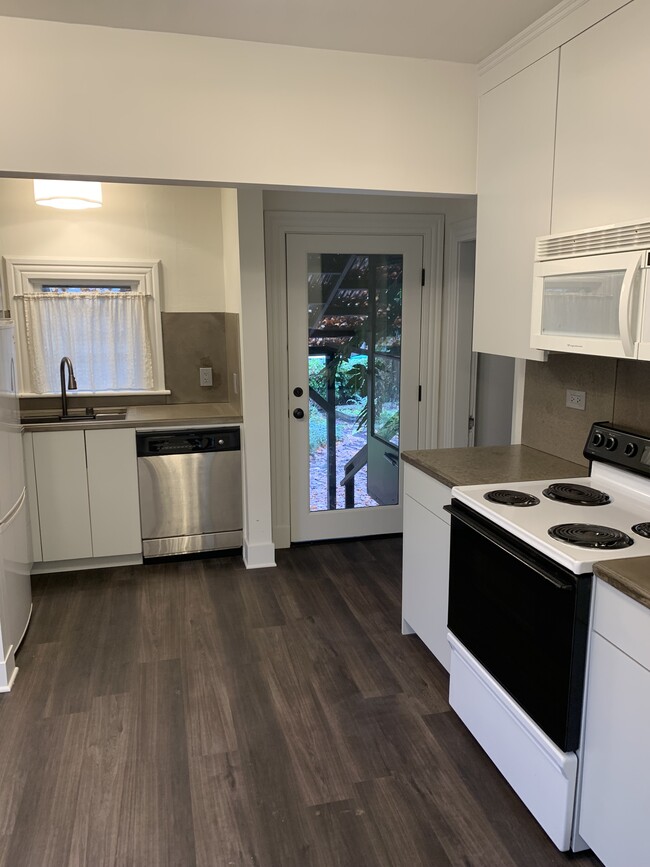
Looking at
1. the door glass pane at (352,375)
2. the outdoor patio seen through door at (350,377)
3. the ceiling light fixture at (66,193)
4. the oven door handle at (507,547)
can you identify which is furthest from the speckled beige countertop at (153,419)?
the oven door handle at (507,547)

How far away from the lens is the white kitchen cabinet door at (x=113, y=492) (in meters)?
3.70

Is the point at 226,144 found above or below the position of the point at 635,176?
above

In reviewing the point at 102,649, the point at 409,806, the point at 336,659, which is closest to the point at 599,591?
the point at 409,806

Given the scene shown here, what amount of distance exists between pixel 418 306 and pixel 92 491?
230cm

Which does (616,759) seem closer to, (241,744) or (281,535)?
A: (241,744)

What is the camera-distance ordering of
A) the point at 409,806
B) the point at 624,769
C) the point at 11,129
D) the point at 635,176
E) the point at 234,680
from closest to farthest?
the point at 624,769 → the point at 635,176 → the point at 409,806 → the point at 11,129 → the point at 234,680

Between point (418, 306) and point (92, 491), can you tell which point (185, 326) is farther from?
point (418, 306)

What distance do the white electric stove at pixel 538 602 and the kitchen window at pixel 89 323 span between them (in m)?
2.69

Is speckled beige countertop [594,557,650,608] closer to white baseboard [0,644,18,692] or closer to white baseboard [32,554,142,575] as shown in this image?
white baseboard [0,644,18,692]

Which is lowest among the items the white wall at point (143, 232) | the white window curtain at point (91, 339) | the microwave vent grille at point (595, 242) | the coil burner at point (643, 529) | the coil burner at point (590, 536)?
the coil burner at point (643, 529)

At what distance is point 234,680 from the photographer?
2.72 metres

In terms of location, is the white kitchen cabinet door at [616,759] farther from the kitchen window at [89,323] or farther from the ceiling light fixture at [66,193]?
the kitchen window at [89,323]

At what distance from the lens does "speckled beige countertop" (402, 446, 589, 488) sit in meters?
2.44

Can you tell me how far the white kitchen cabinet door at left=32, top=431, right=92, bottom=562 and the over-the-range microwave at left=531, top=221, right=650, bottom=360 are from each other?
260cm
